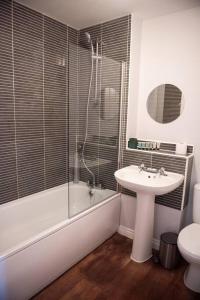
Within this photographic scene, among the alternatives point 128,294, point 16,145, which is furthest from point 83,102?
point 128,294

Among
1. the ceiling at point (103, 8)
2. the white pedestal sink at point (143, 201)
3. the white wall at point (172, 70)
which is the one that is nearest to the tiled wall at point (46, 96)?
the ceiling at point (103, 8)

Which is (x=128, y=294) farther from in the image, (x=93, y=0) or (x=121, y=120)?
(x=93, y=0)

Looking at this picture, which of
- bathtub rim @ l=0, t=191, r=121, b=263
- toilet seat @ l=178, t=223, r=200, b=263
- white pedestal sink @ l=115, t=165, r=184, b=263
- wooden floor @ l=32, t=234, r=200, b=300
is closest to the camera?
bathtub rim @ l=0, t=191, r=121, b=263

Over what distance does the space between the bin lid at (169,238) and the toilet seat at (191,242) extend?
0.25 m

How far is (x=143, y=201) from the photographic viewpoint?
1961mm

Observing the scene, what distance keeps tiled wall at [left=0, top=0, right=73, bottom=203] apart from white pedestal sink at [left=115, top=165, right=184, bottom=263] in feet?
3.23

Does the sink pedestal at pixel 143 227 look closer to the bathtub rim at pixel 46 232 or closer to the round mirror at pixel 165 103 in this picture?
the bathtub rim at pixel 46 232

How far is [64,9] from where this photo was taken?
2.12 metres

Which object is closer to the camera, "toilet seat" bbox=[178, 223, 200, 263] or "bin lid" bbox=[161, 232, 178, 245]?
"toilet seat" bbox=[178, 223, 200, 263]

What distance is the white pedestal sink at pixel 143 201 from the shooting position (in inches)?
73.1

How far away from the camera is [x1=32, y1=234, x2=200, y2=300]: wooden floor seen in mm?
1663

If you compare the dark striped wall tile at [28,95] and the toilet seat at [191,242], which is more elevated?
the dark striped wall tile at [28,95]

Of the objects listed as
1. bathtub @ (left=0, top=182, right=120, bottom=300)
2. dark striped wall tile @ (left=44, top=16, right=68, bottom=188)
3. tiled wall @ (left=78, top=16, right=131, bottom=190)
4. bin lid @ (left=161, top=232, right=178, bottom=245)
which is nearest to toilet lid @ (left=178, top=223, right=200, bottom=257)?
bin lid @ (left=161, top=232, right=178, bottom=245)

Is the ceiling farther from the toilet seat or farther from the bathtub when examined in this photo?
the toilet seat
